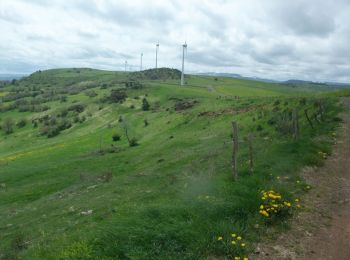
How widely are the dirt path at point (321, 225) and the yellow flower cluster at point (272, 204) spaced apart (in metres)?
0.55

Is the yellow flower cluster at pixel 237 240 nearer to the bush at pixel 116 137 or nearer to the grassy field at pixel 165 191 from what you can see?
the grassy field at pixel 165 191

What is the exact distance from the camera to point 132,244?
376 inches

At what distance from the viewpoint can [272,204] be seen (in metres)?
11.8

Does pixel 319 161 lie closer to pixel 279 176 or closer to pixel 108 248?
pixel 279 176

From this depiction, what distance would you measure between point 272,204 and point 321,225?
5.12 ft

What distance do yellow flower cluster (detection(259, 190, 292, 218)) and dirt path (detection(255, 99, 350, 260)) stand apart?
55 cm

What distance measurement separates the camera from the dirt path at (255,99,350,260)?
32.0ft

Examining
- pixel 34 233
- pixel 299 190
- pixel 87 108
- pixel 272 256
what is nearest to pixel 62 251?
pixel 272 256

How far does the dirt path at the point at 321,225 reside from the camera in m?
9.75

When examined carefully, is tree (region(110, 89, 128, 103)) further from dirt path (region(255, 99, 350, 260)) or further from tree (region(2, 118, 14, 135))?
dirt path (region(255, 99, 350, 260))

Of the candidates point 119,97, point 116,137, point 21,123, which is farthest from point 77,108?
point 116,137

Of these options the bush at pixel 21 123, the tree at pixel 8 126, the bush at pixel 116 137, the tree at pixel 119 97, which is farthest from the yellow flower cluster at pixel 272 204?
the bush at pixel 21 123

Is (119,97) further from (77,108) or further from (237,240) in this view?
(237,240)

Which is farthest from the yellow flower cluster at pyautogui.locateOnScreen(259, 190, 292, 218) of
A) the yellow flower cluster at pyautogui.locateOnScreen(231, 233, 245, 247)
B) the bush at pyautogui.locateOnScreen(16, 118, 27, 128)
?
the bush at pyautogui.locateOnScreen(16, 118, 27, 128)
